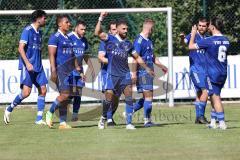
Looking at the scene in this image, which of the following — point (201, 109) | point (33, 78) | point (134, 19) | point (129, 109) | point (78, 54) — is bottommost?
point (201, 109)

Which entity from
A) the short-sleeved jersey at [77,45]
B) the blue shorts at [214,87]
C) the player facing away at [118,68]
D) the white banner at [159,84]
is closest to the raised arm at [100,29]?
the player facing away at [118,68]

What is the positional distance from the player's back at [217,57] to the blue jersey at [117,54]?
1535mm

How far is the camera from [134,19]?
23875 millimetres

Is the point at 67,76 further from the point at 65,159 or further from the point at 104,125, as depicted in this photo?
the point at 65,159

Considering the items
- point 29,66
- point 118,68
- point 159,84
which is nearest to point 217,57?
point 118,68

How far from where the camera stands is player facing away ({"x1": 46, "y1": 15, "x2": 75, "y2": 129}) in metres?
15.0

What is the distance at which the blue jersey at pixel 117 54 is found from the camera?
577 inches

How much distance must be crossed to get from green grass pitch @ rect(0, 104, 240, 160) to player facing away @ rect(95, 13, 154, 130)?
1.48 feet

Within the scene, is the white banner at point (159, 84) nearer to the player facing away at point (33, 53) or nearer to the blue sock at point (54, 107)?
the player facing away at point (33, 53)

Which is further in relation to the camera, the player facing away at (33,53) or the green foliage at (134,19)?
the green foliage at (134,19)

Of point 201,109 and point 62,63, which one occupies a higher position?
point 62,63

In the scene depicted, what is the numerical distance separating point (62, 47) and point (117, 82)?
1394 millimetres

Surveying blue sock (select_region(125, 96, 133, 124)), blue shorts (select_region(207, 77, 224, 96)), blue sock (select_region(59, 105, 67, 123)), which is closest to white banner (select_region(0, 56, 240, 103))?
blue sock (select_region(59, 105, 67, 123))

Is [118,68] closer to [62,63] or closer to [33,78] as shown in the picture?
[62,63]
